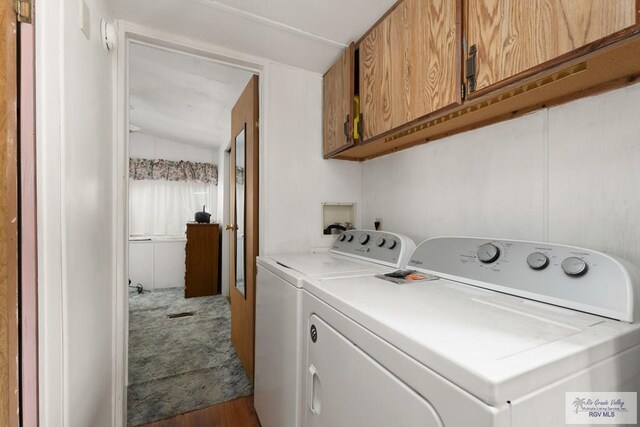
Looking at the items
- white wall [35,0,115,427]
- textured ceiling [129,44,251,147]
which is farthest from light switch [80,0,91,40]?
textured ceiling [129,44,251,147]

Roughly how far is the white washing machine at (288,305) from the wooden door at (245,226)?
387 millimetres

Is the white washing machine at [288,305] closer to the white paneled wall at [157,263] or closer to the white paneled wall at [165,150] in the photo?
the white paneled wall at [157,263]

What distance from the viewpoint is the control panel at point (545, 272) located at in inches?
25.4

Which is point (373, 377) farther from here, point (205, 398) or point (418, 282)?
point (205, 398)

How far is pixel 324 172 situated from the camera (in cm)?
193

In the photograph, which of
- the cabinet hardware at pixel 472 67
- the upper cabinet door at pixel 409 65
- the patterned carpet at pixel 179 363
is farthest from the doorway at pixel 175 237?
the cabinet hardware at pixel 472 67

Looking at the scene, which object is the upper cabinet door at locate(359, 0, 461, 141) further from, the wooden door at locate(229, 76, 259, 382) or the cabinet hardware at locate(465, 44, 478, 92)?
the wooden door at locate(229, 76, 259, 382)

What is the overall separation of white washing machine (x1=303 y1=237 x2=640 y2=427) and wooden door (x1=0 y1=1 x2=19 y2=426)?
0.75m

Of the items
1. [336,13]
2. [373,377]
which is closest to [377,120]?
[336,13]

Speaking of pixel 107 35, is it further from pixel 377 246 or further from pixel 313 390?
pixel 313 390

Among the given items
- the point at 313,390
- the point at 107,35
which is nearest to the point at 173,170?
the point at 107,35

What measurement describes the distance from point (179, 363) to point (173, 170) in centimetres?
344

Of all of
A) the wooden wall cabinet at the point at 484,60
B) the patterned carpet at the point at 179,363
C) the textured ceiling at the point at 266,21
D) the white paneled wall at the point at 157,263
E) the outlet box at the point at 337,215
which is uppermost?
the textured ceiling at the point at 266,21

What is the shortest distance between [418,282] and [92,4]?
5.41 feet
